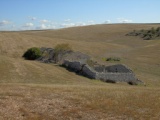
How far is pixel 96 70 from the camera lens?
5578 centimetres

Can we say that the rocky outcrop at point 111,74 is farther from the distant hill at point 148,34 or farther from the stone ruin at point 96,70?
the distant hill at point 148,34

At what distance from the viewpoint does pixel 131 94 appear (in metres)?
29.8

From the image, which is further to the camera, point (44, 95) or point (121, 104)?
point (44, 95)

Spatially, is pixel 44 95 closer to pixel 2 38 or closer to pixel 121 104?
pixel 121 104

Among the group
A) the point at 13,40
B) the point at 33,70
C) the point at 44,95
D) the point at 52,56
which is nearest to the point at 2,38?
the point at 13,40

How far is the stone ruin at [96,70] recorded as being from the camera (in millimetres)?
48969

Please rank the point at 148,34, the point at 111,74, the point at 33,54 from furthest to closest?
1. the point at 148,34
2. the point at 33,54
3. the point at 111,74

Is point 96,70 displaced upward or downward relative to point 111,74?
downward

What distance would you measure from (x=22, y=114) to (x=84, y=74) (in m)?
30.7

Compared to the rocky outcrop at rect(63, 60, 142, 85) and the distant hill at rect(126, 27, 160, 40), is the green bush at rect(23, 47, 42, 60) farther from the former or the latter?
the distant hill at rect(126, 27, 160, 40)

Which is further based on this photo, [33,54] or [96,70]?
[33,54]

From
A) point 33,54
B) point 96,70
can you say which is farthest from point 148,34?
point 96,70

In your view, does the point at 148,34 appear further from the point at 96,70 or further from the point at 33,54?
the point at 96,70

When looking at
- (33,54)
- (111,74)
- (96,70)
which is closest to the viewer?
(111,74)
